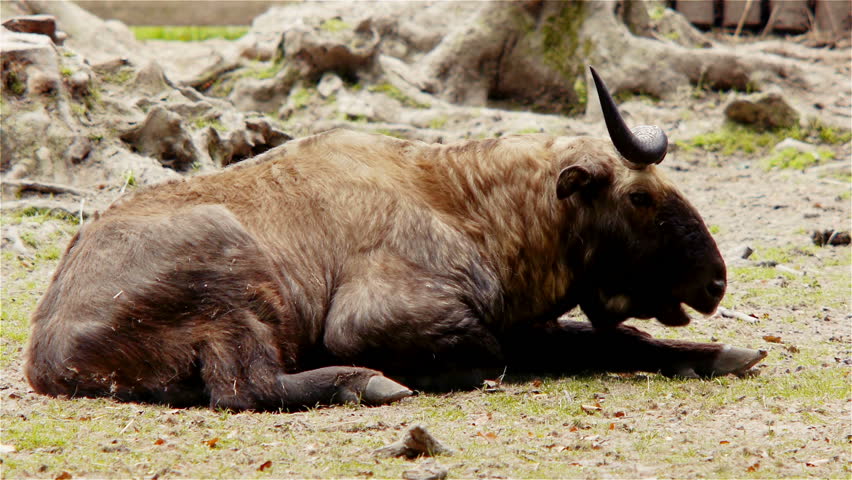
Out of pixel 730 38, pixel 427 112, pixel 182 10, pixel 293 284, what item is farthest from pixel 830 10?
pixel 293 284

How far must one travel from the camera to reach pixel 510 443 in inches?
157

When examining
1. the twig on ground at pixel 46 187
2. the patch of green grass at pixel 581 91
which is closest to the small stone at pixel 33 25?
the twig on ground at pixel 46 187

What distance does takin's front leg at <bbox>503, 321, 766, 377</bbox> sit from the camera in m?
5.32

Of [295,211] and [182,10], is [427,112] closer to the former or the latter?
[295,211]

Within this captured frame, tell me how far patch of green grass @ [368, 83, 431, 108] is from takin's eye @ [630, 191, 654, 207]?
673 centimetres

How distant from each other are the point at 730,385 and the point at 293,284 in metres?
Answer: 2.29

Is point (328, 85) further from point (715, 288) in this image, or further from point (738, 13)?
point (738, 13)

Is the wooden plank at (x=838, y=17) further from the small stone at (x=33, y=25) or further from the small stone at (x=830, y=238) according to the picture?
the small stone at (x=33, y=25)

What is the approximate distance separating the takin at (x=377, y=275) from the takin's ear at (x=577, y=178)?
0.01m

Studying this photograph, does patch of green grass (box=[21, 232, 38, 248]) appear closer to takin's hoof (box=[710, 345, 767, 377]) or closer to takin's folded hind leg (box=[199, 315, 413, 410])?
takin's folded hind leg (box=[199, 315, 413, 410])

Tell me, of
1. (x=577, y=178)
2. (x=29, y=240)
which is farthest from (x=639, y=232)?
(x=29, y=240)

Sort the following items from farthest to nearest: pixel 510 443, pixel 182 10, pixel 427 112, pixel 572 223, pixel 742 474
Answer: pixel 182 10 < pixel 427 112 < pixel 572 223 < pixel 510 443 < pixel 742 474

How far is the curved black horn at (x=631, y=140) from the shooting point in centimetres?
505

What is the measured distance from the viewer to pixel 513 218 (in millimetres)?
5441
